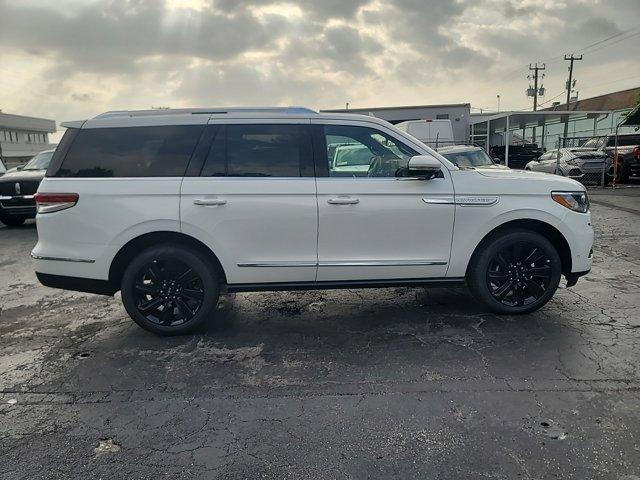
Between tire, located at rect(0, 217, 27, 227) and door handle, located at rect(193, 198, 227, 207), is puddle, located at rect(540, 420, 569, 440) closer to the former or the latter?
door handle, located at rect(193, 198, 227, 207)

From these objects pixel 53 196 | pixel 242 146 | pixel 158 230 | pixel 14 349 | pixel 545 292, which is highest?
pixel 242 146

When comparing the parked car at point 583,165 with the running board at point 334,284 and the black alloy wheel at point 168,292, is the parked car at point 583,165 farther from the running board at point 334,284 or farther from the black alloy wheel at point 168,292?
the black alloy wheel at point 168,292

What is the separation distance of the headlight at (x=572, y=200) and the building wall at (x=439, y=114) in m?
17.3

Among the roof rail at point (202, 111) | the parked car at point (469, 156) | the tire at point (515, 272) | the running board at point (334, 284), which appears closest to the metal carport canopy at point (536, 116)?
the parked car at point (469, 156)

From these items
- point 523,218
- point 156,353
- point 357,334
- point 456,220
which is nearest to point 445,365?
point 357,334

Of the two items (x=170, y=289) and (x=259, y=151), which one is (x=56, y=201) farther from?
(x=259, y=151)

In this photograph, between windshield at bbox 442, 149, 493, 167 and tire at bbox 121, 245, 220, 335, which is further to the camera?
windshield at bbox 442, 149, 493, 167

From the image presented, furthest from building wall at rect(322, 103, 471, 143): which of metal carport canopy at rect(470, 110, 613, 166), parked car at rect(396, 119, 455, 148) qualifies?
parked car at rect(396, 119, 455, 148)

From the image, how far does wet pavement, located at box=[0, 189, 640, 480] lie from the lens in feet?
8.56

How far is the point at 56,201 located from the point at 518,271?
13.7ft

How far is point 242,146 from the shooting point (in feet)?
13.8

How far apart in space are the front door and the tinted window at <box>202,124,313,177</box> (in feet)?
0.55

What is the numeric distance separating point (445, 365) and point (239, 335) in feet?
6.02

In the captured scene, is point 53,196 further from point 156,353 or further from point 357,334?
point 357,334
